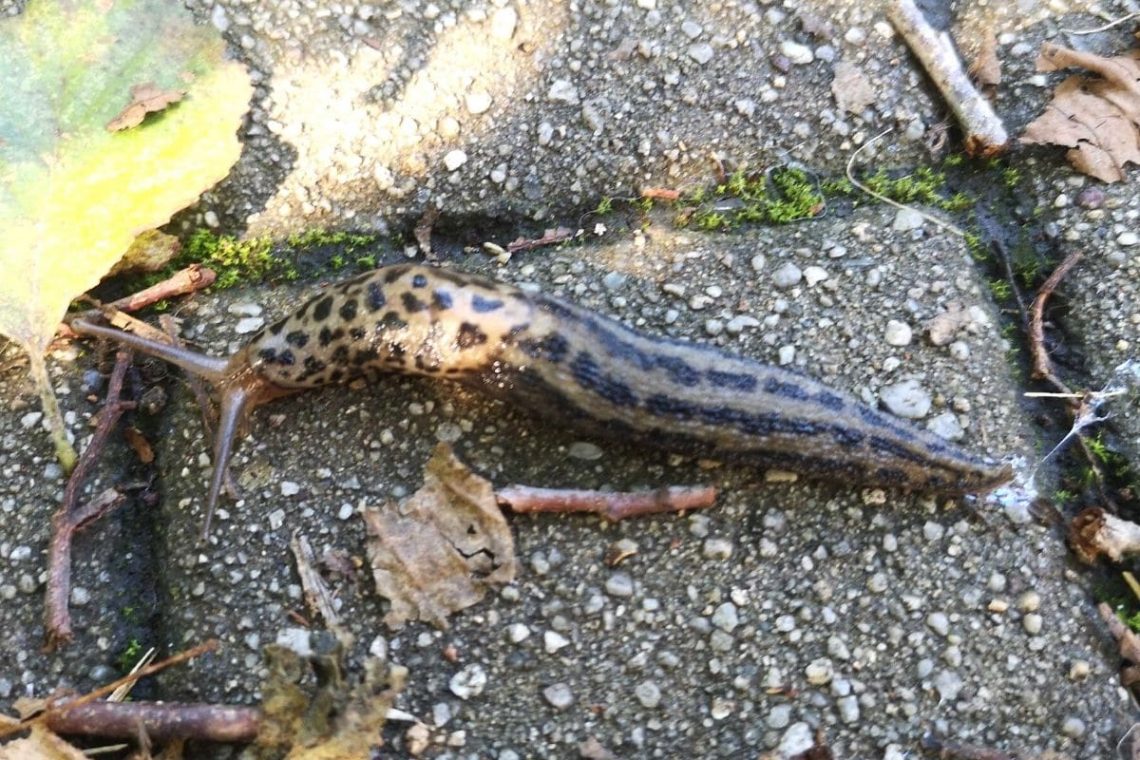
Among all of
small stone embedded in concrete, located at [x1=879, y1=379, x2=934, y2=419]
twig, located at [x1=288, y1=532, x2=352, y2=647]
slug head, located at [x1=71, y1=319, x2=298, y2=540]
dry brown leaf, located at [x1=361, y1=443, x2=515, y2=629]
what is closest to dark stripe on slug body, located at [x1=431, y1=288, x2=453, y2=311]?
dry brown leaf, located at [x1=361, y1=443, x2=515, y2=629]

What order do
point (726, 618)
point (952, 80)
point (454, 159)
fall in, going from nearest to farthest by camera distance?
point (726, 618), point (454, 159), point (952, 80)

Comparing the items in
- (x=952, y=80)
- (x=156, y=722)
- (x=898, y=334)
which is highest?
(x=952, y=80)

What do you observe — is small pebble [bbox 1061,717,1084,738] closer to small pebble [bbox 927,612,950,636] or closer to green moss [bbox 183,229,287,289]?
small pebble [bbox 927,612,950,636]

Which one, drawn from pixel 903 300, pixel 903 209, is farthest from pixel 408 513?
pixel 903 209

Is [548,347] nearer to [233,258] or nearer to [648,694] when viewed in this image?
[648,694]

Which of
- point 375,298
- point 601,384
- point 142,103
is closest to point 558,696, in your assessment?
point 601,384

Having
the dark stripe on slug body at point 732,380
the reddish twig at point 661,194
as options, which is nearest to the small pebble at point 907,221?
the reddish twig at point 661,194

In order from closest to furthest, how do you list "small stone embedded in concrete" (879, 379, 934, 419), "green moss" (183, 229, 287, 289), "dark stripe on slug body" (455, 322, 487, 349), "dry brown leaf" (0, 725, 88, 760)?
1. "dry brown leaf" (0, 725, 88, 760)
2. "dark stripe on slug body" (455, 322, 487, 349)
3. "small stone embedded in concrete" (879, 379, 934, 419)
4. "green moss" (183, 229, 287, 289)
